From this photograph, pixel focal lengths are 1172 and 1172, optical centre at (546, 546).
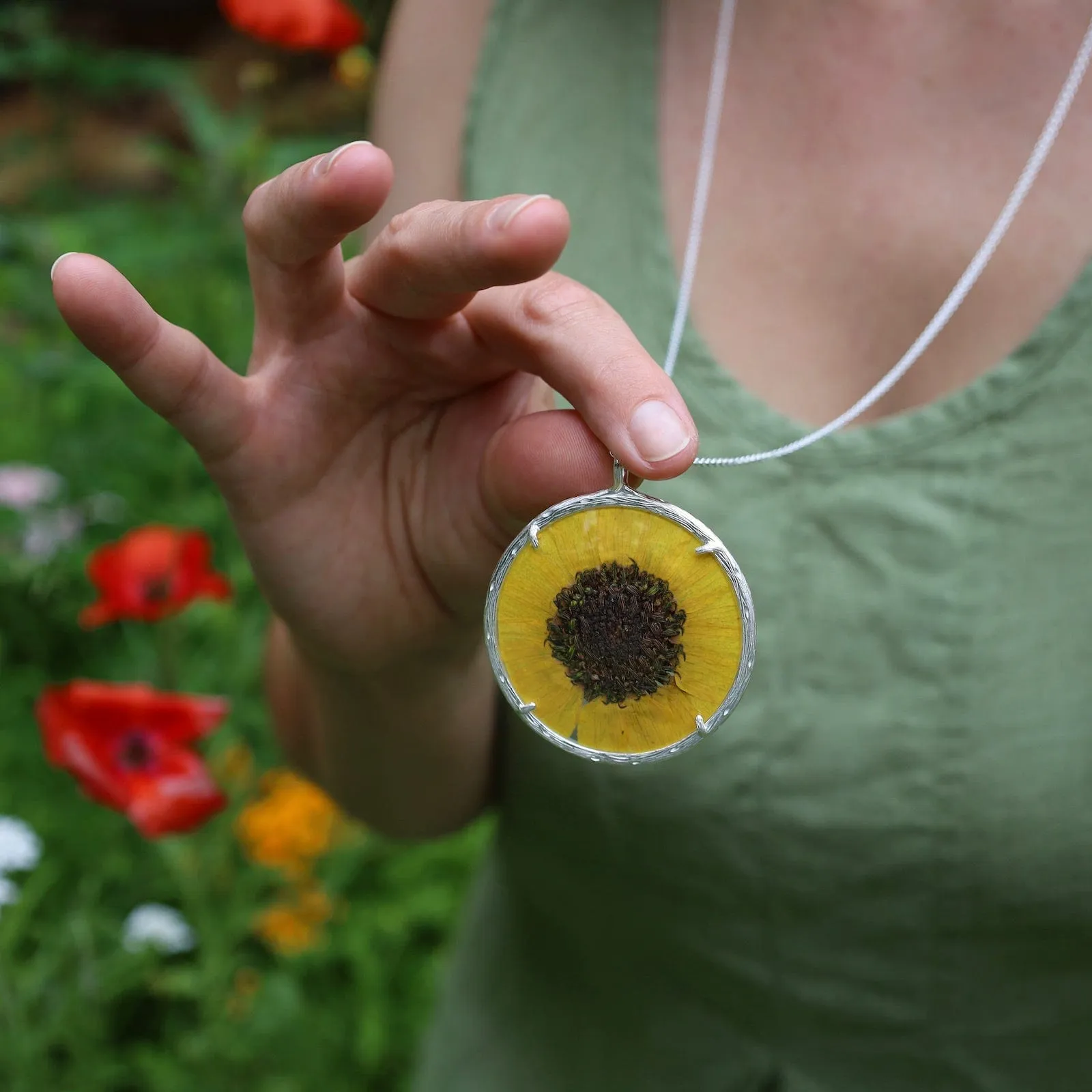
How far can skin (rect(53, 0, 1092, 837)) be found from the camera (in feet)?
3.32

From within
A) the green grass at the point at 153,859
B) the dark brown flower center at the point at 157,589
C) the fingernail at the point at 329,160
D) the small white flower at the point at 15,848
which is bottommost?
the green grass at the point at 153,859

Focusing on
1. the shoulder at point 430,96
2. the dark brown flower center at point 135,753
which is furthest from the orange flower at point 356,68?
the dark brown flower center at point 135,753

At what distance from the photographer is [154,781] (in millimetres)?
1723

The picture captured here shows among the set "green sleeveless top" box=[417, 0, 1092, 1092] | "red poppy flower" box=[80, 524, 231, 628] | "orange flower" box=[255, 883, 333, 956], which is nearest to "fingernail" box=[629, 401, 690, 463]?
"green sleeveless top" box=[417, 0, 1092, 1092]

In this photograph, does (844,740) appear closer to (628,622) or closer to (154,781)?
(628,622)

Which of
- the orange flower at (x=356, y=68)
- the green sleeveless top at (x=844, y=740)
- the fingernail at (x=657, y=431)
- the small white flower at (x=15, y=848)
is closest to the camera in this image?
the fingernail at (x=657, y=431)

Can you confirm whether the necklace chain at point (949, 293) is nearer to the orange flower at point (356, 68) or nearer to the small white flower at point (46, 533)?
the small white flower at point (46, 533)

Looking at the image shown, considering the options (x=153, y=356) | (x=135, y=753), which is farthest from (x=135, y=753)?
(x=153, y=356)

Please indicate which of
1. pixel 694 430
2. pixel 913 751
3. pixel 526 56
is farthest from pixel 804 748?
pixel 526 56

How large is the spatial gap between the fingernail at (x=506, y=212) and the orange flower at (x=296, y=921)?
5.21ft

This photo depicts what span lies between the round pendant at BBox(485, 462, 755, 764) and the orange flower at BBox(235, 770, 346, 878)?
1.05 meters

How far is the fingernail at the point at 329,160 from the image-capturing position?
0.96 meters

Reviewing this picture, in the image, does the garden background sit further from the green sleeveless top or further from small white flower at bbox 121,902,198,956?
the green sleeveless top

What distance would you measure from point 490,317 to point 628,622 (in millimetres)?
313
